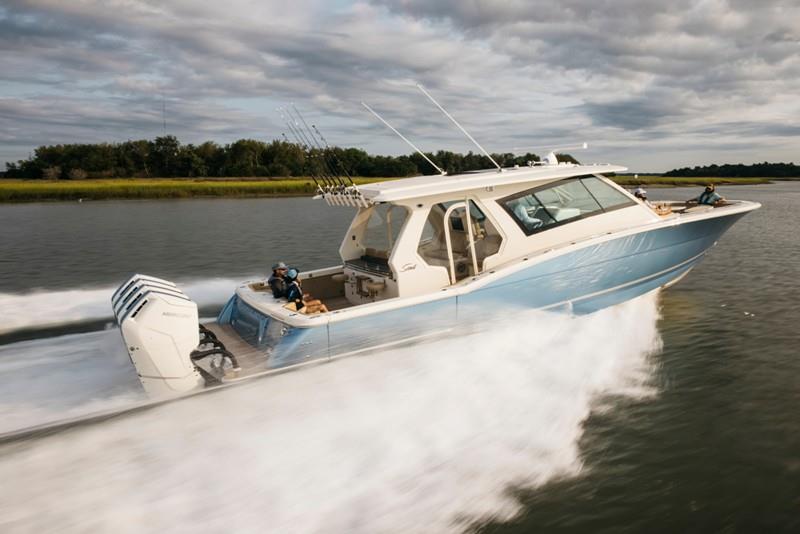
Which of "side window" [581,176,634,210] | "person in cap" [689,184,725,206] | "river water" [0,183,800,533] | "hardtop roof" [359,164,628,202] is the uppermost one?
"hardtop roof" [359,164,628,202]

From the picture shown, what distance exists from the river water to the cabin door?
887 millimetres

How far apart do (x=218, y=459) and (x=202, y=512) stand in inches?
25.3

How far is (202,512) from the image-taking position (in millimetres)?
4355

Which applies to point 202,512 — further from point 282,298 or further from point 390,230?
point 390,230

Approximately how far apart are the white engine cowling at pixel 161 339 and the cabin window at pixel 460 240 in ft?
11.1

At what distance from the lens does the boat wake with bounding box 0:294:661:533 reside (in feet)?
14.4

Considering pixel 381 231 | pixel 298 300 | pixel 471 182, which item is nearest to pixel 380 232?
pixel 381 231

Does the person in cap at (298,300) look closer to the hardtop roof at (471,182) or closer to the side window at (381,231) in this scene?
the hardtop roof at (471,182)

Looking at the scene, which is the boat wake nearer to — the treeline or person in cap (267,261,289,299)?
person in cap (267,261,289,299)

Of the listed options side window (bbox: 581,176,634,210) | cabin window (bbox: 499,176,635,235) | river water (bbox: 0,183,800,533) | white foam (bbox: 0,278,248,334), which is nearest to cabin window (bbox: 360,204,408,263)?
cabin window (bbox: 499,176,635,235)

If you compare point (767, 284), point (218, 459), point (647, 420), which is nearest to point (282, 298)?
point (218, 459)

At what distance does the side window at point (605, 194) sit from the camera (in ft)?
27.0

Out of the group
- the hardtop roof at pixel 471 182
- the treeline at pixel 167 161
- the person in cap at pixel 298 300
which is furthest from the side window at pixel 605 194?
the treeline at pixel 167 161

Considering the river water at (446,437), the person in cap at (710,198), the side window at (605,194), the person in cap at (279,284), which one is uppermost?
the side window at (605,194)
